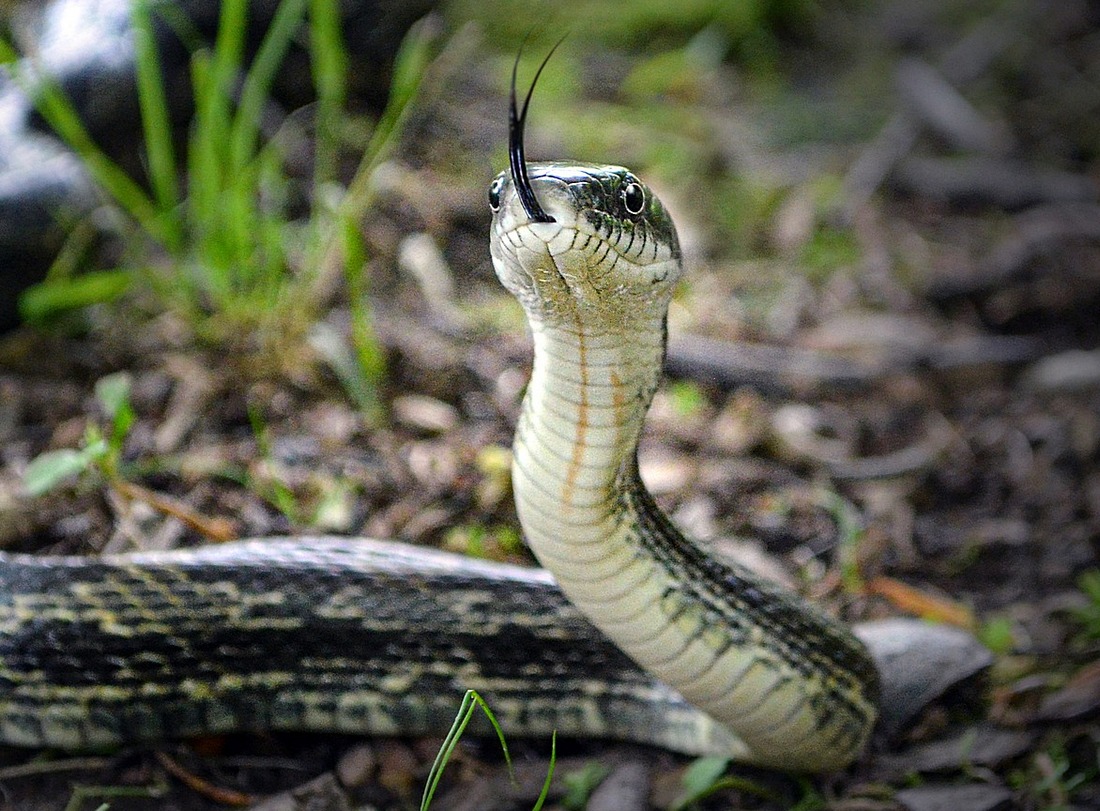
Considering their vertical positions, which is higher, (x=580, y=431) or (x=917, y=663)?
(x=580, y=431)

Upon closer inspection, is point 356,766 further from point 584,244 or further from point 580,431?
point 584,244

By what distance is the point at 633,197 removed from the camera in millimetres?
1920

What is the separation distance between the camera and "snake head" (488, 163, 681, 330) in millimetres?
1820

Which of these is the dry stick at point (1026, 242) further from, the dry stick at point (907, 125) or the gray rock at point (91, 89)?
the gray rock at point (91, 89)

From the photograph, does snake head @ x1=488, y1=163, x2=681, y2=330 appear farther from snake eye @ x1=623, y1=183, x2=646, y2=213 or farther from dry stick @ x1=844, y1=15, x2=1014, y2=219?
dry stick @ x1=844, y1=15, x2=1014, y2=219

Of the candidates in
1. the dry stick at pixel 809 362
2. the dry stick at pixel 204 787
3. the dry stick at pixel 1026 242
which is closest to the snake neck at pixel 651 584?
the dry stick at pixel 204 787

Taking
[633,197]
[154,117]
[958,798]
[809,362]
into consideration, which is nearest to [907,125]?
[809,362]

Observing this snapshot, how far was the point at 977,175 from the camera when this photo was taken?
575cm

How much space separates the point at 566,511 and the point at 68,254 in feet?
8.53

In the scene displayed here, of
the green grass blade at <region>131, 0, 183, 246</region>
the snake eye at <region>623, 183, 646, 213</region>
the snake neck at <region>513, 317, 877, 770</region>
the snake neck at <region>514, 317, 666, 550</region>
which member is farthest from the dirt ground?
the snake eye at <region>623, 183, 646, 213</region>

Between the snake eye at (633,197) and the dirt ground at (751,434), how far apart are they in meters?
1.35

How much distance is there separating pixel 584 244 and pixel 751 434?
2124 mm

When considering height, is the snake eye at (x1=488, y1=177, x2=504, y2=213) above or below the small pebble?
above

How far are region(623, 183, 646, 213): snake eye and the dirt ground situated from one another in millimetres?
1347
